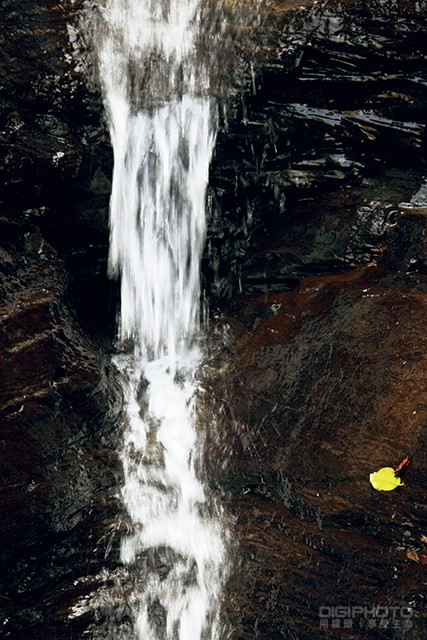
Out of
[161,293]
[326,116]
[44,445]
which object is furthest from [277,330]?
[44,445]

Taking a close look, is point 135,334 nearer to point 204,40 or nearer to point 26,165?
point 26,165

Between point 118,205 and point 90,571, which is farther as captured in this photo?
point 118,205

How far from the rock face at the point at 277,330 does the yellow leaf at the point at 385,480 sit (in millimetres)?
44

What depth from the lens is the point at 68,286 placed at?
452 cm

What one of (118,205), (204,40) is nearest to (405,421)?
(118,205)

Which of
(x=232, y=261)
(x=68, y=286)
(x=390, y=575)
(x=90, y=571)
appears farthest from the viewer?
(x=232, y=261)

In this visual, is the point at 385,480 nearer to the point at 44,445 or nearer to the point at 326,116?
the point at 44,445

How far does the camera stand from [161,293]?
16.0 feet

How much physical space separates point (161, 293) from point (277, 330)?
31.7 inches

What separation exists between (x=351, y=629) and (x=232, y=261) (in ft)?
7.37

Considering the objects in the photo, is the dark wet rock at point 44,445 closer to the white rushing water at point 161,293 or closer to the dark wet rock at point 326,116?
the white rushing water at point 161,293

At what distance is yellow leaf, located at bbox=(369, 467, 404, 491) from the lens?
3.99 m

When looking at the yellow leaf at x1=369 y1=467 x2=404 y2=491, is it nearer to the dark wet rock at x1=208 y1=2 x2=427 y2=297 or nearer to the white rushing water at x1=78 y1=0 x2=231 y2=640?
the white rushing water at x1=78 y1=0 x2=231 y2=640

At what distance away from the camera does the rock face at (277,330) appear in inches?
159
